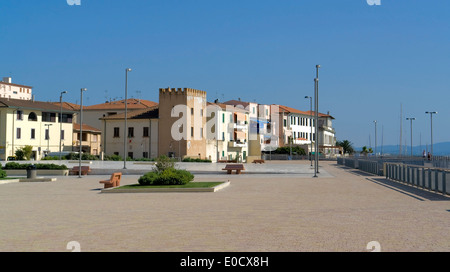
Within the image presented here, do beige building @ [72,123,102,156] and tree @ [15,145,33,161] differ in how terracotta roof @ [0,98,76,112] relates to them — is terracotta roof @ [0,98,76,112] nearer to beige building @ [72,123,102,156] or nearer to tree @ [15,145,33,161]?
beige building @ [72,123,102,156]

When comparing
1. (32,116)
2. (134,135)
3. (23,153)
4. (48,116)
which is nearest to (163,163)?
(23,153)

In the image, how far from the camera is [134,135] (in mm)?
78375

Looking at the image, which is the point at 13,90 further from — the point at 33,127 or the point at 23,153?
the point at 23,153

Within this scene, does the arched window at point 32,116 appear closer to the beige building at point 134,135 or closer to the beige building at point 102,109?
the beige building at point 134,135

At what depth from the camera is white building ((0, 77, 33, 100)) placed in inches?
4393

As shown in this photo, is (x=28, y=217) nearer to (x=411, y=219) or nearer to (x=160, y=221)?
(x=160, y=221)

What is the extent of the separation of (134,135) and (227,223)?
6772 centimetres

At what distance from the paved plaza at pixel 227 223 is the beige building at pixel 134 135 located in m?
57.8

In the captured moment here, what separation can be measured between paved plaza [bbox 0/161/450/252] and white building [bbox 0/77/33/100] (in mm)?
101217

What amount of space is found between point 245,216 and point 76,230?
4.31 meters

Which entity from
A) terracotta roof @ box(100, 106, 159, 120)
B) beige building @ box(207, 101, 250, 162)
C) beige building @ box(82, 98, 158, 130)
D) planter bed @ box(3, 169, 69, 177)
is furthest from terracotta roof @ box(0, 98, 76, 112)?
planter bed @ box(3, 169, 69, 177)

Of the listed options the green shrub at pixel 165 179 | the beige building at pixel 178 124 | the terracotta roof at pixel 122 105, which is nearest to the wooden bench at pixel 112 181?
the green shrub at pixel 165 179

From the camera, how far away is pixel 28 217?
1355cm
